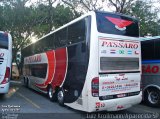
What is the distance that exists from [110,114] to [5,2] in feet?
55.1

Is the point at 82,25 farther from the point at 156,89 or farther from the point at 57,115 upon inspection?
the point at 156,89

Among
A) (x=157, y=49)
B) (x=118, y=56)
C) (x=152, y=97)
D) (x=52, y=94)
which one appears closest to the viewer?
(x=118, y=56)

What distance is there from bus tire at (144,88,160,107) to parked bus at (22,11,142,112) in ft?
5.53

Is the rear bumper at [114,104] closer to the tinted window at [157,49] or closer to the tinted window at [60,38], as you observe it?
the tinted window at [157,49]

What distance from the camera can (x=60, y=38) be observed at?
1094cm

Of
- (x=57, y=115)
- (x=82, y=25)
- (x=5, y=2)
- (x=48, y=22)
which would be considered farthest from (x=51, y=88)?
(x=48, y=22)

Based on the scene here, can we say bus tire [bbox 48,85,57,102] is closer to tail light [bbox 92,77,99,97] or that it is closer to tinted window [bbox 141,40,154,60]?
tail light [bbox 92,77,99,97]

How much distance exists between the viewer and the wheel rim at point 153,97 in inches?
416

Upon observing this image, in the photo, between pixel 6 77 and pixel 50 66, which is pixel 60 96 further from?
pixel 6 77

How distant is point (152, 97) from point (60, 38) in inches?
191

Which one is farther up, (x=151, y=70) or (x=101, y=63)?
(x=101, y=63)

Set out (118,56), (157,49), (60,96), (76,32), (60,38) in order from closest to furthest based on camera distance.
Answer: (118,56) → (76,32) → (157,49) → (60,96) → (60,38)

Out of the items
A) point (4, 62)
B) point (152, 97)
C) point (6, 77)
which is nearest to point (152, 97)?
point (152, 97)

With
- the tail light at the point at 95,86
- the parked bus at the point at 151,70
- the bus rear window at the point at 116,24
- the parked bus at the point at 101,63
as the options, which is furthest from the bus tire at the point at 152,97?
the tail light at the point at 95,86
